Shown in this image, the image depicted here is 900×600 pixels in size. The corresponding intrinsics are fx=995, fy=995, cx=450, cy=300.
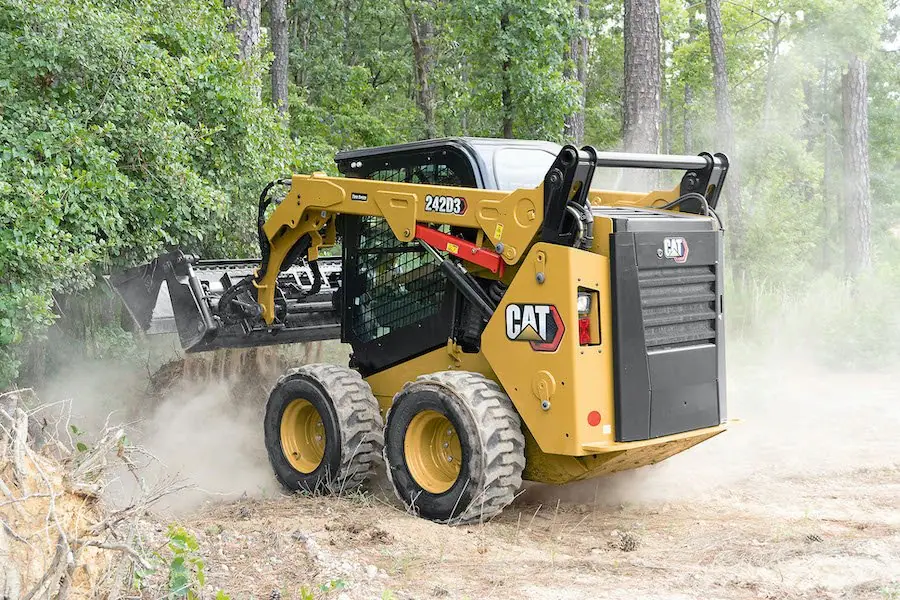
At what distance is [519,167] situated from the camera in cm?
674

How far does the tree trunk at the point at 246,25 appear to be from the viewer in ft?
37.8

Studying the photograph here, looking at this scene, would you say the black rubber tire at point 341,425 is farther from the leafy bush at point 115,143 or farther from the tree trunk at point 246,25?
the tree trunk at point 246,25

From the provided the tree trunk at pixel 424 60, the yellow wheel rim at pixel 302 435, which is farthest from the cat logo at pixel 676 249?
Answer: the tree trunk at pixel 424 60

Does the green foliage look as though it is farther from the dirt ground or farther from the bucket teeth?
the dirt ground

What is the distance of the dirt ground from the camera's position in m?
4.77

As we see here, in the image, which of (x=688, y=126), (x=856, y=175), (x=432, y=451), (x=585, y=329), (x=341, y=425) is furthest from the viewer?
(x=688, y=126)

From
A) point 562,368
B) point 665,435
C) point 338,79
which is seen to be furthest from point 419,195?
point 338,79

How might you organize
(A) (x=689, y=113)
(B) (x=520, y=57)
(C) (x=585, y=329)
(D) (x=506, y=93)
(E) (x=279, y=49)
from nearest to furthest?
(C) (x=585, y=329), (B) (x=520, y=57), (D) (x=506, y=93), (E) (x=279, y=49), (A) (x=689, y=113)

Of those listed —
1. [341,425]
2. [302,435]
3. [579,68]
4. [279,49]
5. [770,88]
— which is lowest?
[302,435]

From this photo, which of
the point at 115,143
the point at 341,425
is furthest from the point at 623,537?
the point at 115,143

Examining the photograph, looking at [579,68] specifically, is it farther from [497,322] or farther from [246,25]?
[497,322]

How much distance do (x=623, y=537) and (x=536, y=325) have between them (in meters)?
1.33

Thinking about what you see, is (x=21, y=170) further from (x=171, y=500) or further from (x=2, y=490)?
(x=2, y=490)

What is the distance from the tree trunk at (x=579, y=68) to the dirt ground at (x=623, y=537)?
919 cm
